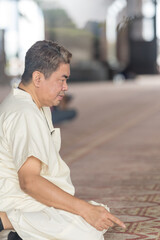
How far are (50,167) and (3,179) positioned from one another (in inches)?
8.6

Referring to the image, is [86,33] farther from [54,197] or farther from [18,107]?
[54,197]

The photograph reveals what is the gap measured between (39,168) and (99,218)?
1.06 feet

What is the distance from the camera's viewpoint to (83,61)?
2589 centimetres

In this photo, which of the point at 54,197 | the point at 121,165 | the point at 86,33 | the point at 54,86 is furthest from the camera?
the point at 86,33

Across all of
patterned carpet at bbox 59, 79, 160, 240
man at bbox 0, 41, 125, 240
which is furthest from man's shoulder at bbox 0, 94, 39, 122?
patterned carpet at bbox 59, 79, 160, 240

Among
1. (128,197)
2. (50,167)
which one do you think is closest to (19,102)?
(50,167)

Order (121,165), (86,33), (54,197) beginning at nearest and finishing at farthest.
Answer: (54,197) < (121,165) < (86,33)

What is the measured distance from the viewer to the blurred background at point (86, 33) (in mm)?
23422

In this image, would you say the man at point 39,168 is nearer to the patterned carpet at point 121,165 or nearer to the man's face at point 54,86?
the man's face at point 54,86

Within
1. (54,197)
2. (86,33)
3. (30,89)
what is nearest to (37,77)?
(30,89)

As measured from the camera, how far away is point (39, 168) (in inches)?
90.7

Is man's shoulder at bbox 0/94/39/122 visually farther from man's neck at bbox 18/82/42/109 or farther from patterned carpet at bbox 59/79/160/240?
patterned carpet at bbox 59/79/160/240

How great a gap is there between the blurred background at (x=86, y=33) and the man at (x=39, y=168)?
1934 centimetres

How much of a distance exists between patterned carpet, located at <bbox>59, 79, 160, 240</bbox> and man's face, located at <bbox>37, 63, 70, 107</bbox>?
83 centimetres
